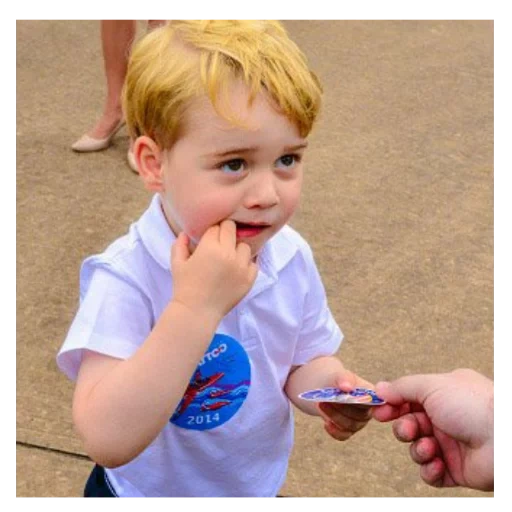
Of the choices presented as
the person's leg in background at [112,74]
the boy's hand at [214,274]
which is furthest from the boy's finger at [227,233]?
the person's leg in background at [112,74]

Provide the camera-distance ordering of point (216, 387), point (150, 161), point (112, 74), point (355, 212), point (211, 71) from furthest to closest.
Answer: point (112, 74) < point (355, 212) < point (216, 387) < point (150, 161) < point (211, 71)

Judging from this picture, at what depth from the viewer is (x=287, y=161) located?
1.71 m

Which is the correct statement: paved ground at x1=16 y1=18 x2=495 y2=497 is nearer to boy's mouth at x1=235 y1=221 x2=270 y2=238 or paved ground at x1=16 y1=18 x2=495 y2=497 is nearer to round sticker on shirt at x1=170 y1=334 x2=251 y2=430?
round sticker on shirt at x1=170 y1=334 x2=251 y2=430

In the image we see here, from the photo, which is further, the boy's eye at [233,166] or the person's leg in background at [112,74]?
the person's leg in background at [112,74]

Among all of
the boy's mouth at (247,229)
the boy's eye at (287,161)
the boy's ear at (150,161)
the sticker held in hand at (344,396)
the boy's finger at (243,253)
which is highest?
the boy's eye at (287,161)

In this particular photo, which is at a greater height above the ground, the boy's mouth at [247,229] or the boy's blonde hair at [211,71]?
the boy's blonde hair at [211,71]

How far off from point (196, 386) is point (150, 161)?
437mm

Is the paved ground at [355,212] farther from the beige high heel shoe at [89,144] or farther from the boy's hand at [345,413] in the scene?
the boy's hand at [345,413]

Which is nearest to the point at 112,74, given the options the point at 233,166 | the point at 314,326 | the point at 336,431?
the point at 314,326

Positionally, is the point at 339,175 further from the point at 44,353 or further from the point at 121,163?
the point at 44,353

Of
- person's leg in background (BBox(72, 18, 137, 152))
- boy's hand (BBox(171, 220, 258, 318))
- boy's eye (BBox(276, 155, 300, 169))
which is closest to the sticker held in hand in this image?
boy's hand (BBox(171, 220, 258, 318))

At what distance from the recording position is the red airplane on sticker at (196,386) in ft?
6.14

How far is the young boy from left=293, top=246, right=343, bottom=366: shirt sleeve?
0.14 feet

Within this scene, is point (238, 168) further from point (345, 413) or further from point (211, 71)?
point (345, 413)
